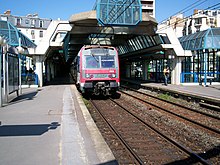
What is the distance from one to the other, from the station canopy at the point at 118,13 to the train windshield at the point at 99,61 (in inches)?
184

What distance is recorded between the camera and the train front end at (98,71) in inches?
572

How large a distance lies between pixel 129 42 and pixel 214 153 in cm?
2950

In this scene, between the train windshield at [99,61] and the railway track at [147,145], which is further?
the train windshield at [99,61]

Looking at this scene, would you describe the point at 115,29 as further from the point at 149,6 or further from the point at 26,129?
the point at 149,6

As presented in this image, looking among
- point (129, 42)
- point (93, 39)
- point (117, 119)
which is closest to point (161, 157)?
point (117, 119)

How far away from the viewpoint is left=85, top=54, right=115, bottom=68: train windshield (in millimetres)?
14742

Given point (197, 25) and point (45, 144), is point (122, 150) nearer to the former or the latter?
point (45, 144)

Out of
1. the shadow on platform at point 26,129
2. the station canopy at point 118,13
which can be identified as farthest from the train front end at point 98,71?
the shadow on platform at point 26,129

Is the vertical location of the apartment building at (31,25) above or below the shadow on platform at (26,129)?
above

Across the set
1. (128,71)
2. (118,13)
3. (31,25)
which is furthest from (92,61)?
(31,25)

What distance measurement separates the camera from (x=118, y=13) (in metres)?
19.1

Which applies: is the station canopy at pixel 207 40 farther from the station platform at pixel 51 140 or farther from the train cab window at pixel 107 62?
the station platform at pixel 51 140

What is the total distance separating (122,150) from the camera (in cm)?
625

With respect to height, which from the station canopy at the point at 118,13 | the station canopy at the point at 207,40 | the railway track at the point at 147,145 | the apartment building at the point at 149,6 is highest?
the apartment building at the point at 149,6
